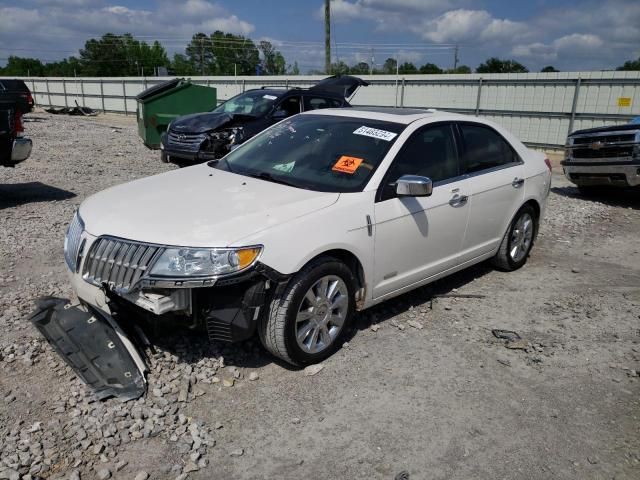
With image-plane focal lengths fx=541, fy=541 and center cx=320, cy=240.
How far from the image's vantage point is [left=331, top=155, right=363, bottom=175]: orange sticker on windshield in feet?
13.3

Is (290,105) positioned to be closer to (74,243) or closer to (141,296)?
(74,243)

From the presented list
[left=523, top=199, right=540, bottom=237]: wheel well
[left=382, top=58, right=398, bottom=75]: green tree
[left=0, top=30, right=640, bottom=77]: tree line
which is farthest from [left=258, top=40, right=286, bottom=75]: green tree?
[left=523, top=199, right=540, bottom=237]: wheel well

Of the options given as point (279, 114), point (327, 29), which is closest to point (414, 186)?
point (279, 114)

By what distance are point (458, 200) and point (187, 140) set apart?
21.3 feet

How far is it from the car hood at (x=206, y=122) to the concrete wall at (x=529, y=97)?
9969 mm

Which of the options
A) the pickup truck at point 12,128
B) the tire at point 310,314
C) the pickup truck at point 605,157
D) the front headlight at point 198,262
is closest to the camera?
the front headlight at point 198,262

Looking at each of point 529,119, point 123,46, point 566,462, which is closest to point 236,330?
point 566,462

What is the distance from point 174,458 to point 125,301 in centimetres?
105

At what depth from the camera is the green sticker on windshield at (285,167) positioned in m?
4.27

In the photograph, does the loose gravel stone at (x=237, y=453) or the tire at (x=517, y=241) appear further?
the tire at (x=517, y=241)

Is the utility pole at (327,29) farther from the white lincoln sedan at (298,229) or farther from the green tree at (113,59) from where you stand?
the green tree at (113,59)

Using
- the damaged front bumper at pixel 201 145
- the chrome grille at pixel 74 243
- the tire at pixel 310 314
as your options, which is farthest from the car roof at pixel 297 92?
the tire at pixel 310 314

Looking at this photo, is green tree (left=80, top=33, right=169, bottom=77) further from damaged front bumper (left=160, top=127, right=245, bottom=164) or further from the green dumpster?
A: damaged front bumper (left=160, top=127, right=245, bottom=164)

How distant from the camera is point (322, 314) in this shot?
3666 millimetres
